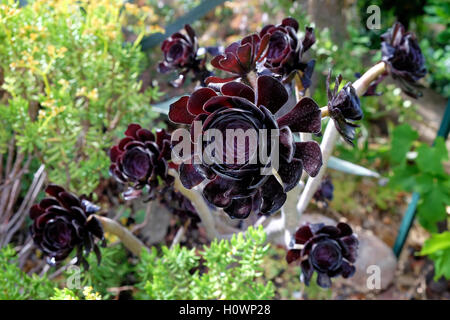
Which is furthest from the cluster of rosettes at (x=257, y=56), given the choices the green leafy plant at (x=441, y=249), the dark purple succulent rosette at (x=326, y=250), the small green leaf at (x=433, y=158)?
the small green leaf at (x=433, y=158)

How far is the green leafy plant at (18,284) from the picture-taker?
1.02m

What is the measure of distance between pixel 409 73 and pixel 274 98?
1.81ft

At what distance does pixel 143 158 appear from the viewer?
3.18ft

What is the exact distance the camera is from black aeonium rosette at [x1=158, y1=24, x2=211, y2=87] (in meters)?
1.11

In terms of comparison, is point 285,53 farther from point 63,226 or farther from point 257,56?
point 63,226

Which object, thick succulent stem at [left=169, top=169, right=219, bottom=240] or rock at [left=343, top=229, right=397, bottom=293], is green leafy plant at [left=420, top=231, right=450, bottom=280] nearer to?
rock at [left=343, top=229, right=397, bottom=293]

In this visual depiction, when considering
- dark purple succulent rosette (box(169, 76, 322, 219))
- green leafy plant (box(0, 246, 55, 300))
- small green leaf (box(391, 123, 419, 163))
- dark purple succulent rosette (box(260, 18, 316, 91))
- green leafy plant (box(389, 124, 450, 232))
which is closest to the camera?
dark purple succulent rosette (box(169, 76, 322, 219))

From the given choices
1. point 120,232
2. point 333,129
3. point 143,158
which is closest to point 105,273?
point 120,232

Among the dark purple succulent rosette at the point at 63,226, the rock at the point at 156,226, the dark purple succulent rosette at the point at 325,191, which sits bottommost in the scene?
the rock at the point at 156,226

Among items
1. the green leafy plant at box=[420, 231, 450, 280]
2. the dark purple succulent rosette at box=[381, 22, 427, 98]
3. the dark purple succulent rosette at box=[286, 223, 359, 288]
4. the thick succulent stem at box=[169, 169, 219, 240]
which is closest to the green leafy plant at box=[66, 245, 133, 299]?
the thick succulent stem at box=[169, 169, 219, 240]

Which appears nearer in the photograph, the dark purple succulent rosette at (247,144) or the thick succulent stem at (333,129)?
the dark purple succulent rosette at (247,144)

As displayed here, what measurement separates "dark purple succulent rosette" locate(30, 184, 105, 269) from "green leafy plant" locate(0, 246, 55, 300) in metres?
0.14

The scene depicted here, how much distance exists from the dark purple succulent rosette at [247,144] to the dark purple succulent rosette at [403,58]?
1.60ft

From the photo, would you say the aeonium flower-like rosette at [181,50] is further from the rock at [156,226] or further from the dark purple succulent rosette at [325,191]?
the rock at [156,226]
